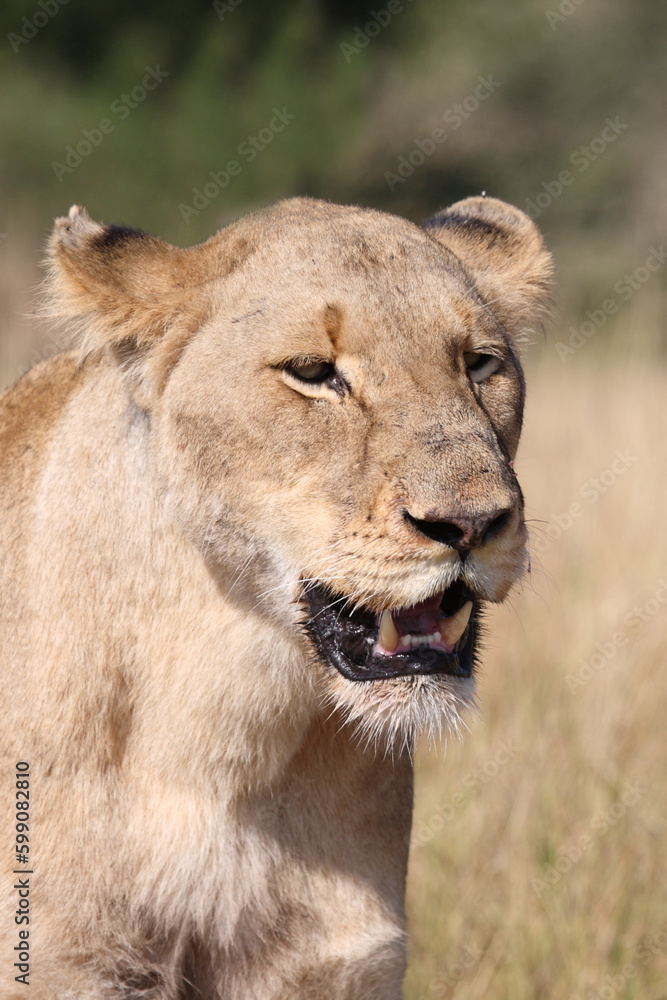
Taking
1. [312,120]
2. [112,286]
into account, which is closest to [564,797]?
[112,286]

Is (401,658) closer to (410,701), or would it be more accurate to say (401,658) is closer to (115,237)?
(410,701)

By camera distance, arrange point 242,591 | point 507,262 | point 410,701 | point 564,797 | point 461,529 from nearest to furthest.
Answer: point 461,529 < point 410,701 < point 242,591 < point 507,262 < point 564,797

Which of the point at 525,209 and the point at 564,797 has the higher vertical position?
the point at 525,209

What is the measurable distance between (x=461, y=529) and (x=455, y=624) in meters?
0.28

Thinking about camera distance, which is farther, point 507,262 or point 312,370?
point 507,262

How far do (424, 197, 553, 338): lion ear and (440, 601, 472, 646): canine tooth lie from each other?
0.91 meters

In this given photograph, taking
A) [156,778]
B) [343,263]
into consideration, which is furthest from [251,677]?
[343,263]

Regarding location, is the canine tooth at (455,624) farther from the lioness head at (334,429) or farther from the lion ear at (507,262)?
the lion ear at (507,262)

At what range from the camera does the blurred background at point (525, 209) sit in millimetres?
4262

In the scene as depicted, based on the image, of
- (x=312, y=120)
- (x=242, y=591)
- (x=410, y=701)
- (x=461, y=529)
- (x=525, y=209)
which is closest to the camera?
(x=461, y=529)

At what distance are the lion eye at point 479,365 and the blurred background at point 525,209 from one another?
2.20 meters

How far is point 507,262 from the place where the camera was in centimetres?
310

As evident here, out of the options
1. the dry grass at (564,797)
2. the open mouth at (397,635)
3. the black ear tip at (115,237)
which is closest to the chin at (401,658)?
the open mouth at (397,635)

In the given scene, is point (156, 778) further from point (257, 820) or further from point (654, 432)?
point (654, 432)
